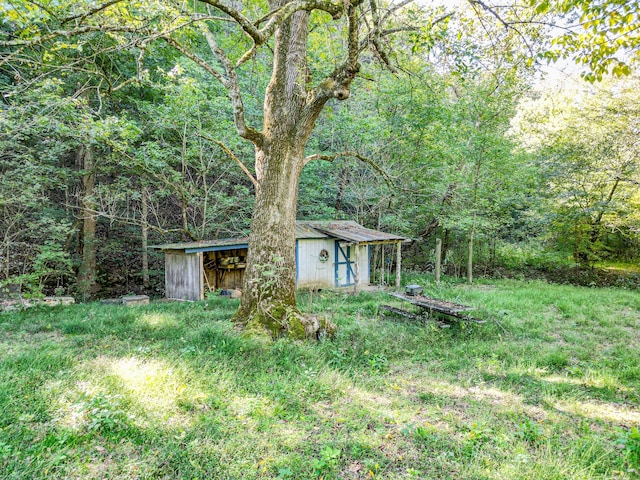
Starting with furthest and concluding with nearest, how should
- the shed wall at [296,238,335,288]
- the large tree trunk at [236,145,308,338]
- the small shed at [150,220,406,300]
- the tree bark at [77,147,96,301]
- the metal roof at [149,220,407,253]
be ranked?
1. the shed wall at [296,238,335,288]
2. the tree bark at [77,147,96,301]
3. the small shed at [150,220,406,300]
4. the metal roof at [149,220,407,253]
5. the large tree trunk at [236,145,308,338]

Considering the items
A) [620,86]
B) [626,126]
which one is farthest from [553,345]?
[620,86]

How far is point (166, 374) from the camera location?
144 inches

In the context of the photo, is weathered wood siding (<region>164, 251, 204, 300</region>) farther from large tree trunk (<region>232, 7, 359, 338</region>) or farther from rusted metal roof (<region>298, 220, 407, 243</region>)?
large tree trunk (<region>232, 7, 359, 338</region>)

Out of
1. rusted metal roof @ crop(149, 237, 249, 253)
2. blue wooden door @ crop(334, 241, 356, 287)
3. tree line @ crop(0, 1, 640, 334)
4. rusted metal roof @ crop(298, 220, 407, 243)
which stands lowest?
blue wooden door @ crop(334, 241, 356, 287)

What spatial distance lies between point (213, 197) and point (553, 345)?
34.1ft

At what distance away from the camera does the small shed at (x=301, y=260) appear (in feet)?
36.0

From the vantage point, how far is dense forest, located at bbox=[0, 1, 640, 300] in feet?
30.6

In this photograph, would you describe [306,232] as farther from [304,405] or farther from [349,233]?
[304,405]

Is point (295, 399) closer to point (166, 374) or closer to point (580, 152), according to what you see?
point (166, 374)

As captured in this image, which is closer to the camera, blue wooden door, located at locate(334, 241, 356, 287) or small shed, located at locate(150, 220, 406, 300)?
small shed, located at locate(150, 220, 406, 300)

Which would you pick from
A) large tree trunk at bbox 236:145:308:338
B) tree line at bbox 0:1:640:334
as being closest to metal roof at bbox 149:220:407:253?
tree line at bbox 0:1:640:334

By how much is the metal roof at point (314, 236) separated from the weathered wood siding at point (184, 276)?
0.40 m

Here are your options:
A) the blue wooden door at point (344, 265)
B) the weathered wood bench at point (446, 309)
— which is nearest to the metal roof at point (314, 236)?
the blue wooden door at point (344, 265)

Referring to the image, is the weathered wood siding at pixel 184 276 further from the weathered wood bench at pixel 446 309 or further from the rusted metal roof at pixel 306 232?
the weathered wood bench at pixel 446 309
